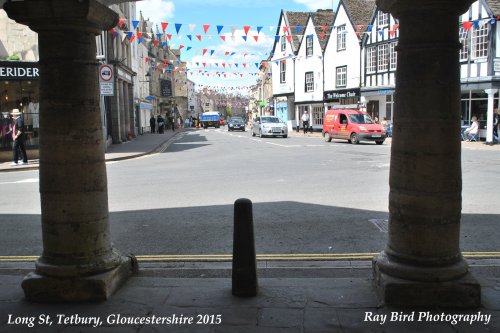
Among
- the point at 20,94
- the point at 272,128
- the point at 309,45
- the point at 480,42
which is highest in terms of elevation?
the point at 309,45

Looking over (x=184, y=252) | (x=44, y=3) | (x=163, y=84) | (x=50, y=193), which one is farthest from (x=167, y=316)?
(x=163, y=84)

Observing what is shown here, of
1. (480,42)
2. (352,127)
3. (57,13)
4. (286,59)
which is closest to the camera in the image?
(57,13)

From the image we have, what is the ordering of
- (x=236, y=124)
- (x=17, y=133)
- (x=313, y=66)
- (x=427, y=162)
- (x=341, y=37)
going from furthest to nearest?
(x=236, y=124), (x=313, y=66), (x=341, y=37), (x=17, y=133), (x=427, y=162)

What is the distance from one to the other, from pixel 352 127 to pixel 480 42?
7844mm

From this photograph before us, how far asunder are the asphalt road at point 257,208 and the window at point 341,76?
22.5 metres

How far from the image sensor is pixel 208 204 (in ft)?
27.7

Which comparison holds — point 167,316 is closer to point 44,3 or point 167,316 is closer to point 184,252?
point 184,252

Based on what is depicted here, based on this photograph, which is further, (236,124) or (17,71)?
(236,124)

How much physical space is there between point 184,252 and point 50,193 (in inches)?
86.1

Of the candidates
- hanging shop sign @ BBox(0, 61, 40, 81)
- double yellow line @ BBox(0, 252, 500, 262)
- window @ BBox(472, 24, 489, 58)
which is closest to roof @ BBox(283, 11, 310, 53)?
window @ BBox(472, 24, 489, 58)

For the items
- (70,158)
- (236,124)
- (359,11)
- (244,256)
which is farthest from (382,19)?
(70,158)

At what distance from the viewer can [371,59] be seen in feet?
107

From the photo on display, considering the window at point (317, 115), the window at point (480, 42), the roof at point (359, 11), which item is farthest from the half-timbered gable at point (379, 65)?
the window at point (317, 115)

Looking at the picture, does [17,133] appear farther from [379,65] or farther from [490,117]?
[379,65]
